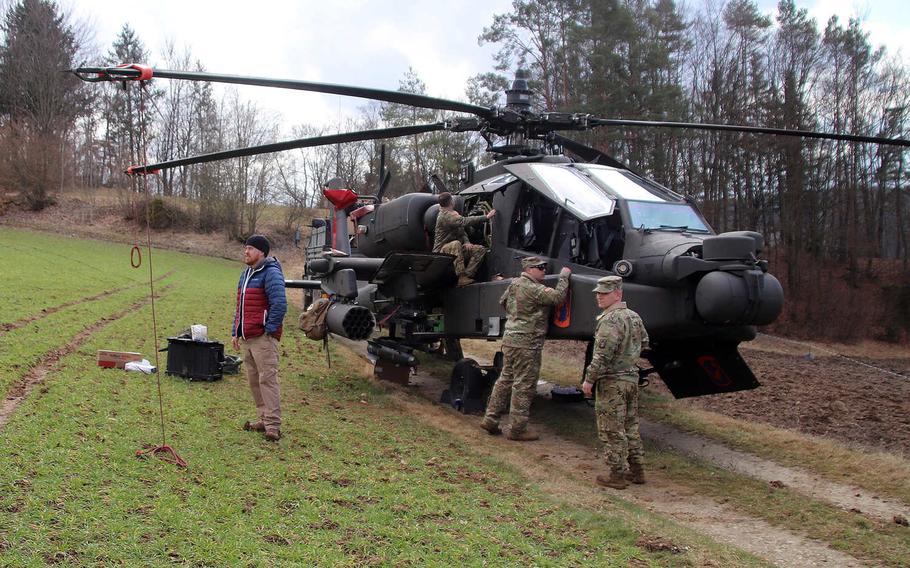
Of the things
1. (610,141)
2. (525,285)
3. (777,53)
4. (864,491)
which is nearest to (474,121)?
(525,285)

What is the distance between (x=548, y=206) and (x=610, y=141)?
1914 cm

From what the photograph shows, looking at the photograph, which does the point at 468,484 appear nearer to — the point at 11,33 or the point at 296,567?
the point at 296,567

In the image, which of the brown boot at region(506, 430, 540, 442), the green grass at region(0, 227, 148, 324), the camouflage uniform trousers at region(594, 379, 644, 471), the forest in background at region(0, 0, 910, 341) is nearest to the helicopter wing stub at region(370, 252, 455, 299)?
the brown boot at region(506, 430, 540, 442)

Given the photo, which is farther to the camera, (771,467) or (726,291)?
(771,467)

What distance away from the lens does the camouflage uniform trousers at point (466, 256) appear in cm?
976

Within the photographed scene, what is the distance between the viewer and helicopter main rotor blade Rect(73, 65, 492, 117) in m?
6.04

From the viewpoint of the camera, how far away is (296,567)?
4.12 m

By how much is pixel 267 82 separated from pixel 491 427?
445 centimetres

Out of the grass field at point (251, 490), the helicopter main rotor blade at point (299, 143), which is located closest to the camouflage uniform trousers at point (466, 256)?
the helicopter main rotor blade at point (299, 143)

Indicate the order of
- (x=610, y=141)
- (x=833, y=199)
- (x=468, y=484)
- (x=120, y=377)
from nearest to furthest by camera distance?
(x=468, y=484) → (x=120, y=377) → (x=610, y=141) → (x=833, y=199)

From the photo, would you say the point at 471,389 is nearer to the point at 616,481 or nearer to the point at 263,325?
the point at 616,481

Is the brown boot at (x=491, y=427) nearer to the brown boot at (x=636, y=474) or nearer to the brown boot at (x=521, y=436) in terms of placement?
the brown boot at (x=521, y=436)

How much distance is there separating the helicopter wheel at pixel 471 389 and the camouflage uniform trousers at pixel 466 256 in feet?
4.16

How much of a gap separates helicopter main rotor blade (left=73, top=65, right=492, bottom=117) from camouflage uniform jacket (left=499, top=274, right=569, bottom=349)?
87.0 inches
